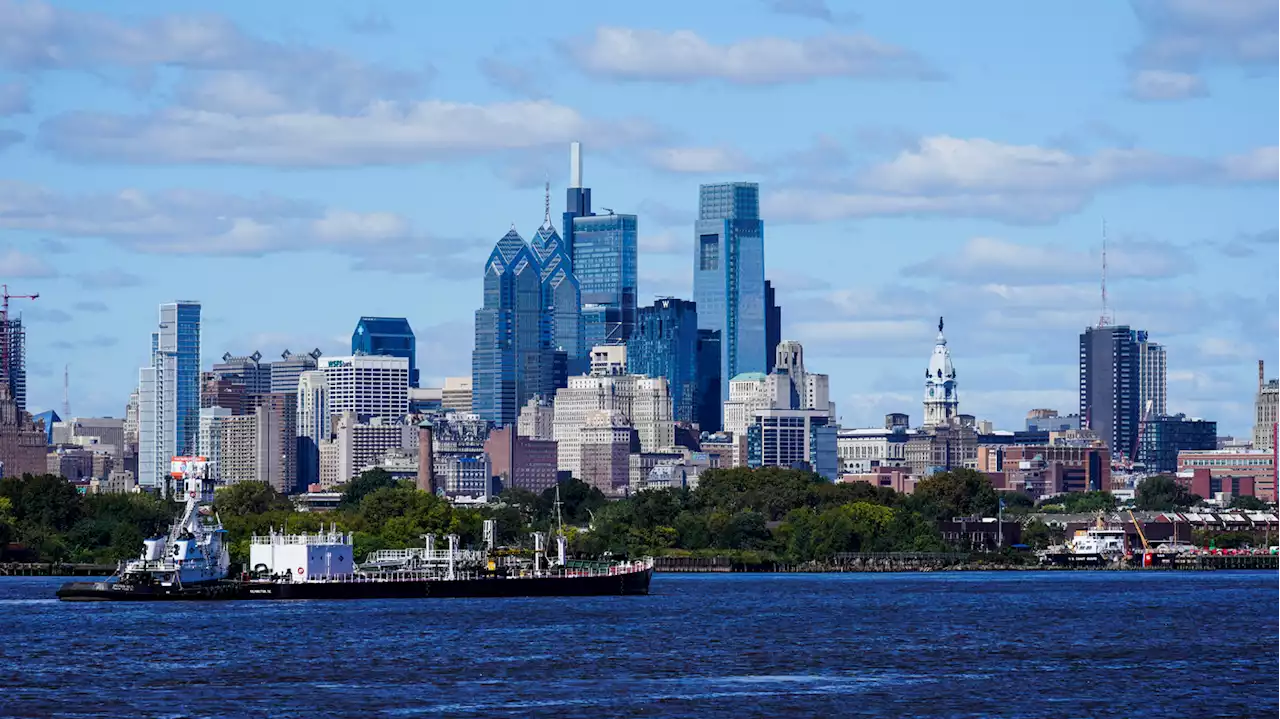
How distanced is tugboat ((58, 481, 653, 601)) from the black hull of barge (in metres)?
0.06

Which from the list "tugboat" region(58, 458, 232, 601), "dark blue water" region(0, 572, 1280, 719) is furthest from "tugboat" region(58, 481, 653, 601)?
"dark blue water" region(0, 572, 1280, 719)

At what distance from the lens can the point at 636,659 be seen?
105m

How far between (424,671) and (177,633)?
27.4 meters

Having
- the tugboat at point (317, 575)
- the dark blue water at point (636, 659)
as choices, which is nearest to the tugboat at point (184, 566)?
the tugboat at point (317, 575)

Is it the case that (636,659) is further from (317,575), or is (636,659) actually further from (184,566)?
(317,575)

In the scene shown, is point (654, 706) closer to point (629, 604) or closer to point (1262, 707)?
point (1262, 707)

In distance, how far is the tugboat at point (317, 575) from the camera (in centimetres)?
15688

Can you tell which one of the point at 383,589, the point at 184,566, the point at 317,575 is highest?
the point at 184,566

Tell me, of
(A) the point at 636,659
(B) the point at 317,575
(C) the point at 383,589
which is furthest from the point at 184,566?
(A) the point at 636,659

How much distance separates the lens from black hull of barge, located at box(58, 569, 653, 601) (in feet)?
514

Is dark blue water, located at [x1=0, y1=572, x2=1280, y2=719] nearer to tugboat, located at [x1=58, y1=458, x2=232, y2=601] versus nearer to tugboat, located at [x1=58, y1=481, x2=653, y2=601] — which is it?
tugboat, located at [x1=58, y1=458, x2=232, y2=601]

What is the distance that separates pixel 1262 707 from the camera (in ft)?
281

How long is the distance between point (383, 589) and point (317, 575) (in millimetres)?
4542

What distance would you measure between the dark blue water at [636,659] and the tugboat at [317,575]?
4636 millimetres
